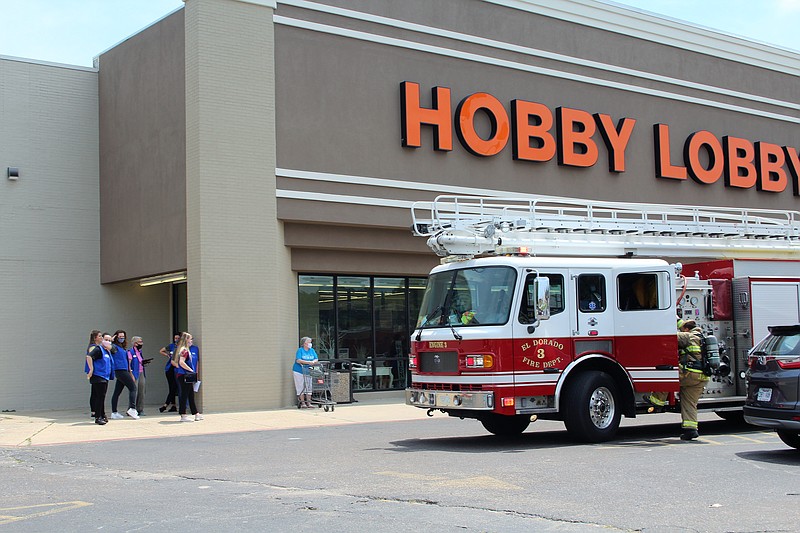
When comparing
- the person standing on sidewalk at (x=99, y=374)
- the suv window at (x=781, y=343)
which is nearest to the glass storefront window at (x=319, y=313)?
the person standing on sidewalk at (x=99, y=374)

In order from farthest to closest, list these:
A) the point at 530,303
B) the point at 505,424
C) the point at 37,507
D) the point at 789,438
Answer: the point at 505,424
the point at 530,303
the point at 789,438
the point at 37,507

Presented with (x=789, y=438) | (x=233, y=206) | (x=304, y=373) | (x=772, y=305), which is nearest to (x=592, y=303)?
(x=789, y=438)

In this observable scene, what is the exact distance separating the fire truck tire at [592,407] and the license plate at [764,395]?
7.17ft

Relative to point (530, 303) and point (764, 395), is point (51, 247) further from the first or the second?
point (764, 395)

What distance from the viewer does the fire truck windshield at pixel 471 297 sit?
13133 mm

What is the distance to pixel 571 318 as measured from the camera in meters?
13.5

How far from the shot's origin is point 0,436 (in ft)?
54.6

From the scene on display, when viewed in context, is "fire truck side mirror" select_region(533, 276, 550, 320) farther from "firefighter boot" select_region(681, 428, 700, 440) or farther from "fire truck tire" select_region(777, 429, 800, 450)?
"fire truck tire" select_region(777, 429, 800, 450)

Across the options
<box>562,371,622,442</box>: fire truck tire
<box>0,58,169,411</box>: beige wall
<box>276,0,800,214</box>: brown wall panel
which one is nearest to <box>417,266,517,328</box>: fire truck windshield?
<box>562,371,622,442</box>: fire truck tire

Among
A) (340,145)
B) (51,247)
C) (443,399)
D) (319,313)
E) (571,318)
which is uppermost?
(340,145)

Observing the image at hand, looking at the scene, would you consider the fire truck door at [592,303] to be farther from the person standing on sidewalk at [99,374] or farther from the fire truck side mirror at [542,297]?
the person standing on sidewalk at [99,374]

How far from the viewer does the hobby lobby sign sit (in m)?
23.7

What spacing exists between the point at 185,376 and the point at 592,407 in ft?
29.2

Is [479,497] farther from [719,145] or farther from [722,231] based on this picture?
[719,145]
